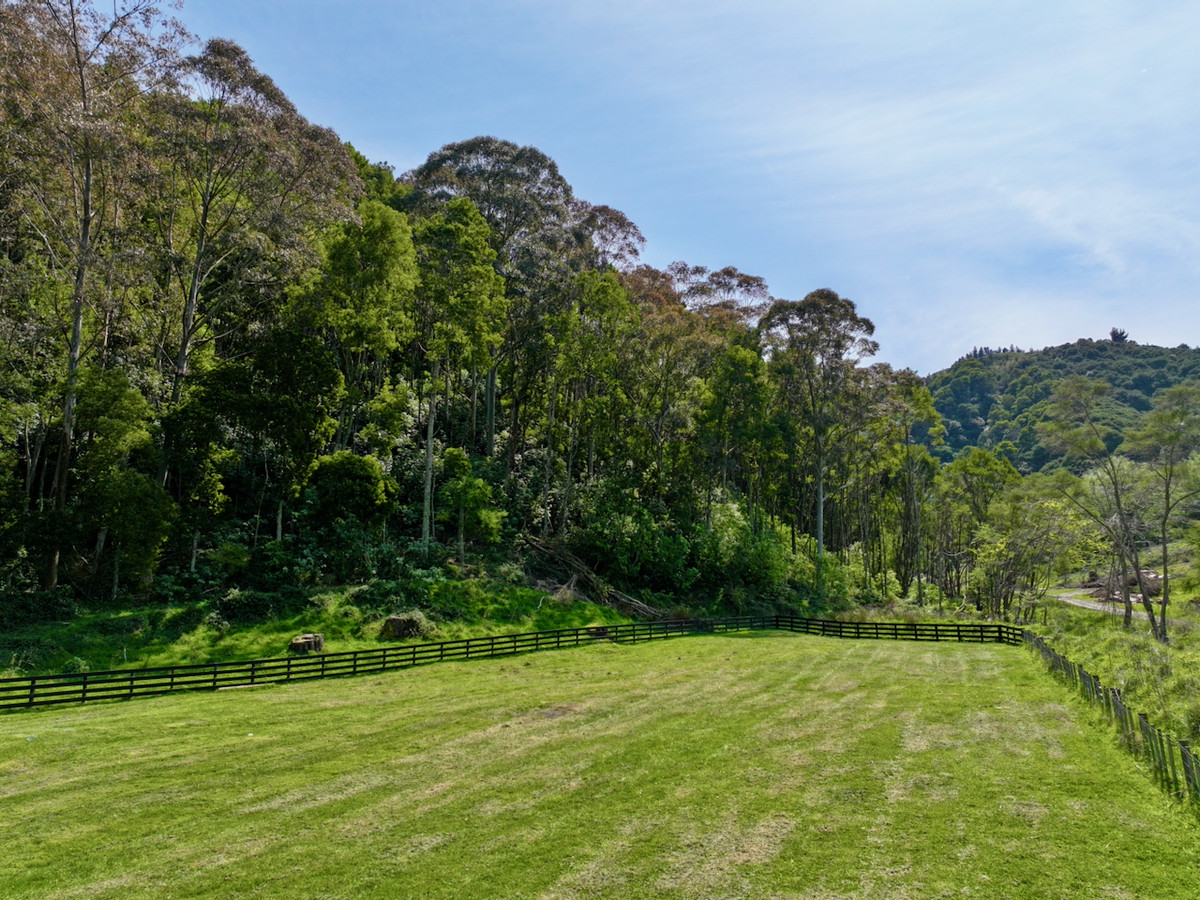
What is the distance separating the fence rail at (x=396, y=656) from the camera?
1894cm

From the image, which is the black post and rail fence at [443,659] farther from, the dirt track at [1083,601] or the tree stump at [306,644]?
the dirt track at [1083,601]

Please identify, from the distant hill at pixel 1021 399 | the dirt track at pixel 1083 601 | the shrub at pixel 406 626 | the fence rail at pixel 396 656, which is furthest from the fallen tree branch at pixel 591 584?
the distant hill at pixel 1021 399

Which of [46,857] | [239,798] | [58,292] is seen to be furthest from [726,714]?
[58,292]

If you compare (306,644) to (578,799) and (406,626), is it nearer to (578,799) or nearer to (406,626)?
(406,626)

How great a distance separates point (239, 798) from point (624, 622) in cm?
2582

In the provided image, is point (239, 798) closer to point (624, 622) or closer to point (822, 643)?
point (624, 622)

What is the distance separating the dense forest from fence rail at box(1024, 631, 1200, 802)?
2514 cm

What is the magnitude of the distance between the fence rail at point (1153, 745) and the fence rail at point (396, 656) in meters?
19.0

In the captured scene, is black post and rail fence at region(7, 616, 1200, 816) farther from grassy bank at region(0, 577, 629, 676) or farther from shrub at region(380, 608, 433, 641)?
shrub at region(380, 608, 433, 641)

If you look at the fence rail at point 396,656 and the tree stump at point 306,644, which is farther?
the tree stump at point 306,644

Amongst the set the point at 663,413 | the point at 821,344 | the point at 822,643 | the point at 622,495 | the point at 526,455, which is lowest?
the point at 822,643

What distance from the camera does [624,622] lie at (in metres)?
37.0

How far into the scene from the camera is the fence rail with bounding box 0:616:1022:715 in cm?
1894

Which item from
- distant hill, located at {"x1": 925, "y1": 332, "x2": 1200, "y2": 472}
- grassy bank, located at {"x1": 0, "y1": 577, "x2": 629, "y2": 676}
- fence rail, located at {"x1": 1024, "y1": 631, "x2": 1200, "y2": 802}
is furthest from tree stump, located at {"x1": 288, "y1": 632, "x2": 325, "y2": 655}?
distant hill, located at {"x1": 925, "y1": 332, "x2": 1200, "y2": 472}
